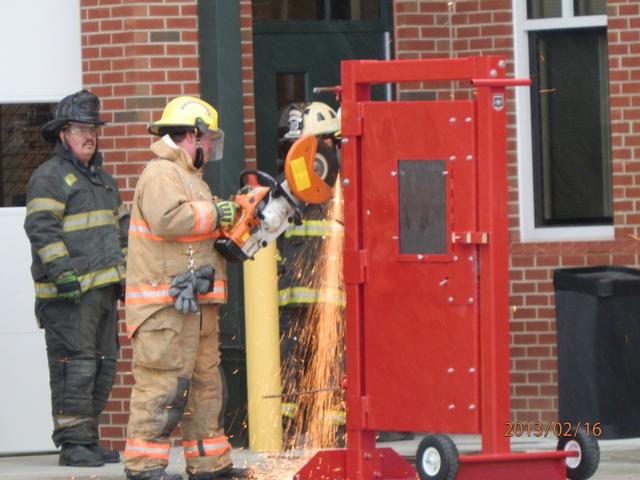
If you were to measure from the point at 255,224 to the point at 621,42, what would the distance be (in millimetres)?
3229

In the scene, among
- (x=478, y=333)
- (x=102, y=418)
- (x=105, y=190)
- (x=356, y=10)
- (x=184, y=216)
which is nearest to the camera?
(x=478, y=333)

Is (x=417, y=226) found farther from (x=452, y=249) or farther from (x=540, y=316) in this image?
(x=540, y=316)

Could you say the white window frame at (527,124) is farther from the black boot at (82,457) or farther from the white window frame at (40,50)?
the black boot at (82,457)

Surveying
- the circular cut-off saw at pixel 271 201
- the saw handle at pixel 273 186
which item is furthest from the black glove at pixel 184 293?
the saw handle at pixel 273 186

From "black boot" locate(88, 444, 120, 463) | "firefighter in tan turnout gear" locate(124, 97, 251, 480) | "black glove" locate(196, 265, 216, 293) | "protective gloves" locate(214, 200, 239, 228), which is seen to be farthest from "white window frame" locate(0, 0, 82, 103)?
"black glove" locate(196, 265, 216, 293)

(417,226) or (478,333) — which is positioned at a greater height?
(417,226)

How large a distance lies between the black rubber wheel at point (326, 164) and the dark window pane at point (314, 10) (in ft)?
8.58

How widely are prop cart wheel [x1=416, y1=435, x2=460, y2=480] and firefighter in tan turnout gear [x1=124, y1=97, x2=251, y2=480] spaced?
158 centimetres

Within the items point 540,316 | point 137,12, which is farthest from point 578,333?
point 137,12

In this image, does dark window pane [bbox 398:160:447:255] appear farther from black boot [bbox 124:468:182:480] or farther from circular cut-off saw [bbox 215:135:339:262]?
black boot [bbox 124:468:182:480]

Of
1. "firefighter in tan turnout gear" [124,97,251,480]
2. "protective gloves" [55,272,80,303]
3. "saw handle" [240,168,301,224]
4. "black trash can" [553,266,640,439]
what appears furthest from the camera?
"black trash can" [553,266,640,439]

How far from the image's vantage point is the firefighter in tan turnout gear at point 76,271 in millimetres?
9953

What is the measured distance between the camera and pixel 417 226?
801cm

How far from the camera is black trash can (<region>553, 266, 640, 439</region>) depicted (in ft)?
33.7
